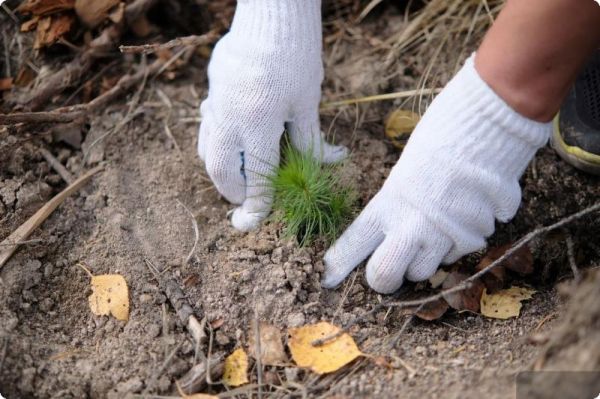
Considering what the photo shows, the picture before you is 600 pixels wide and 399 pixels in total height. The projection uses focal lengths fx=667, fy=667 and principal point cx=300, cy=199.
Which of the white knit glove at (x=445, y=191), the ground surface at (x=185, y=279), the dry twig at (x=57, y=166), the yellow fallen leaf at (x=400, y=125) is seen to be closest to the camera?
the ground surface at (x=185, y=279)

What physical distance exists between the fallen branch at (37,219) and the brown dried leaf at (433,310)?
1.12 m

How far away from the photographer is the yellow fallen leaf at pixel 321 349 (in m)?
1.68

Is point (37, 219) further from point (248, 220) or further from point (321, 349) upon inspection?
point (321, 349)

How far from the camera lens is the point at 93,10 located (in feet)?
7.84

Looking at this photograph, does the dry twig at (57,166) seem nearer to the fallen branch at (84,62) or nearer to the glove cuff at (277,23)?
the fallen branch at (84,62)

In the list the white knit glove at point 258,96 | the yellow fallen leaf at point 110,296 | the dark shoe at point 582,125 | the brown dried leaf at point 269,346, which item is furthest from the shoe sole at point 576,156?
the yellow fallen leaf at point 110,296

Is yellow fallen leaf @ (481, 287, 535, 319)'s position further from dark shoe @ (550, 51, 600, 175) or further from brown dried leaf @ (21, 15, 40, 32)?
brown dried leaf @ (21, 15, 40, 32)

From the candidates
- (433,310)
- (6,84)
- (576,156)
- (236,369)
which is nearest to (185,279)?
(236,369)

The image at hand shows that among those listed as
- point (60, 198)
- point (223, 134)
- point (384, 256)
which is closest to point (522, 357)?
point (384, 256)

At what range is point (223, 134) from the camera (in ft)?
6.40

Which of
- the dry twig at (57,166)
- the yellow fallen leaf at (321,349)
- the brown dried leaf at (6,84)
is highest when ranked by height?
the brown dried leaf at (6,84)

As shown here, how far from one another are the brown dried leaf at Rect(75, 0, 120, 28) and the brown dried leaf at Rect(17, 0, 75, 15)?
0.03 meters

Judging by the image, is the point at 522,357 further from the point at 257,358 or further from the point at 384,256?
the point at 257,358

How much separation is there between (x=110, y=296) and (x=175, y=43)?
0.80 m
